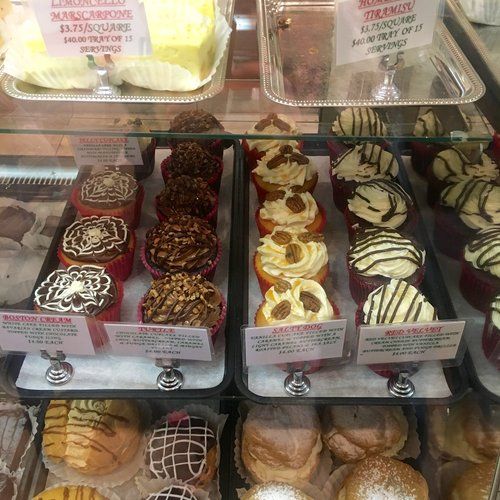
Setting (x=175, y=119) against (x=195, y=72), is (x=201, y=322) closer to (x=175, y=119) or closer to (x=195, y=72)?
(x=175, y=119)

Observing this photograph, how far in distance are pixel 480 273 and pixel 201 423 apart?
1.00 m

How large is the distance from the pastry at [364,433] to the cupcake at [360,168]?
2.41 feet

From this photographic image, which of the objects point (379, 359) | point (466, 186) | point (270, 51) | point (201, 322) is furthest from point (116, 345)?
point (466, 186)

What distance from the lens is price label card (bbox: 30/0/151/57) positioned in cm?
118

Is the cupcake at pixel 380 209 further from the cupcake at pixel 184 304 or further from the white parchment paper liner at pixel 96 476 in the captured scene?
the white parchment paper liner at pixel 96 476

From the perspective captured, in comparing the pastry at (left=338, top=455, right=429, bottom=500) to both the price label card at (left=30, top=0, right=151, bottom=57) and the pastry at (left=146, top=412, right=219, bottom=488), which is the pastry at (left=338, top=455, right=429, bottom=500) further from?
the price label card at (left=30, top=0, right=151, bottom=57)

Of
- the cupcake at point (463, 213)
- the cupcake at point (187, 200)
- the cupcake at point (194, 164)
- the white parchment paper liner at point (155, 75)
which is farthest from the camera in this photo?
the cupcake at point (194, 164)

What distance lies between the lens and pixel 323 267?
1.73 metres

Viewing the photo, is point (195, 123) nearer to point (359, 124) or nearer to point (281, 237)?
point (359, 124)

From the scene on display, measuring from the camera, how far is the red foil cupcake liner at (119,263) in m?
1.75

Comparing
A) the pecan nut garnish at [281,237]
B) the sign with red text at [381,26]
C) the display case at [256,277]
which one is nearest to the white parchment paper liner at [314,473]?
the display case at [256,277]

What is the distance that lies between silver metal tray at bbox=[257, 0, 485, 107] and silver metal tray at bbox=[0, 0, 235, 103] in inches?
6.0

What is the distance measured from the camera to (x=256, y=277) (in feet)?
5.92

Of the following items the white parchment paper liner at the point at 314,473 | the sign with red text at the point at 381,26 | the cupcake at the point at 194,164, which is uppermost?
the sign with red text at the point at 381,26
